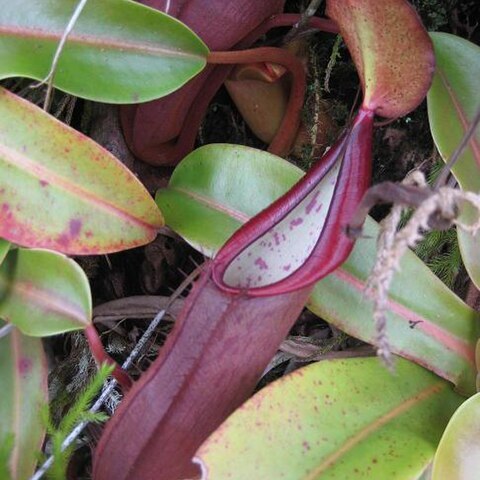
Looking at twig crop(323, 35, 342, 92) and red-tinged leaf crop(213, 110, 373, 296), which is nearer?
red-tinged leaf crop(213, 110, 373, 296)

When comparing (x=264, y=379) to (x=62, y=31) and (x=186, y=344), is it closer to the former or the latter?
(x=186, y=344)

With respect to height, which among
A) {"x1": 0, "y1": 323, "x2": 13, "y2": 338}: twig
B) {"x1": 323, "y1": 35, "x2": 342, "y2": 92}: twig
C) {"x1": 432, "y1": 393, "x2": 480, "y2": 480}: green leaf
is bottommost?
{"x1": 0, "y1": 323, "x2": 13, "y2": 338}: twig

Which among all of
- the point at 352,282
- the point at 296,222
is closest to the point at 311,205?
the point at 296,222

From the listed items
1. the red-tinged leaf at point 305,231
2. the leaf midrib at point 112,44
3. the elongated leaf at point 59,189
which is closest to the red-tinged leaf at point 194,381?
the red-tinged leaf at point 305,231

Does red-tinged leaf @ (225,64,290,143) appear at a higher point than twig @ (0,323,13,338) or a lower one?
higher

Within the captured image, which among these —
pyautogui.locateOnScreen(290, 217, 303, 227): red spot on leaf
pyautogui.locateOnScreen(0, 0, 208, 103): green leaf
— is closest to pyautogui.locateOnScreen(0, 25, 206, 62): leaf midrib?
pyautogui.locateOnScreen(0, 0, 208, 103): green leaf

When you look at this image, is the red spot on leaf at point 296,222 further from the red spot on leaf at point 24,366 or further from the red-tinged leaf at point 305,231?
the red spot on leaf at point 24,366

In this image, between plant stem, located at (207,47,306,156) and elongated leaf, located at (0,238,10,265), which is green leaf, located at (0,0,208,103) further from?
elongated leaf, located at (0,238,10,265)
